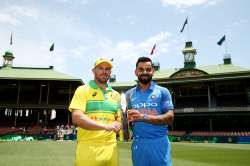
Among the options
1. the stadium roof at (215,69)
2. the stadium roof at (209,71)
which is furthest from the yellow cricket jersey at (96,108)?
the stadium roof at (215,69)

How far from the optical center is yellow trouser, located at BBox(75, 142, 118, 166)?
3338 millimetres

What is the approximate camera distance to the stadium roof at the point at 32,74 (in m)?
50.0

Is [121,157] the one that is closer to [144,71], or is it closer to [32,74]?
[144,71]

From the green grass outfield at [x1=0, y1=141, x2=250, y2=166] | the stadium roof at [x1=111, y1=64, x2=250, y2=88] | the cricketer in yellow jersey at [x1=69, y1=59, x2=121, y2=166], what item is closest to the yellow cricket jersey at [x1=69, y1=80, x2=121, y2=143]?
the cricketer in yellow jersey at [x1=69, y1=59, x2=121, y2=166]

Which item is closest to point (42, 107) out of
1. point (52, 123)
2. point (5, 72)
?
point (52, 123)

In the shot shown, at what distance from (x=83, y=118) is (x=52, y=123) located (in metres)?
49.6

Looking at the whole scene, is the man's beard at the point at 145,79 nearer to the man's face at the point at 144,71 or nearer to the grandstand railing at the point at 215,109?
the man's face at the point at 144,71

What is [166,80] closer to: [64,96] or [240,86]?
[240,86]

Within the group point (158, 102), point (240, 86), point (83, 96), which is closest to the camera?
point (83, 96)

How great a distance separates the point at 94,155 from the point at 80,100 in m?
0.70

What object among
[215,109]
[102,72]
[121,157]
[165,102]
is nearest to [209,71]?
[215,109]

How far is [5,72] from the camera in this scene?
5466cm

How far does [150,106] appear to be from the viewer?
391cm

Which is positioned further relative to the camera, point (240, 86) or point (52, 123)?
point (52, 123)
